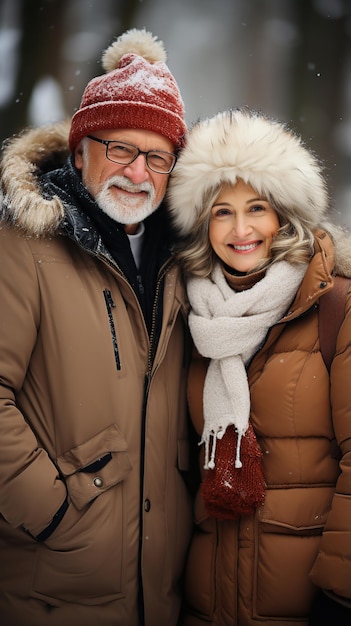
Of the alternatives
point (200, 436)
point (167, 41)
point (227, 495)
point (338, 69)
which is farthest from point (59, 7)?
point (227, 495)

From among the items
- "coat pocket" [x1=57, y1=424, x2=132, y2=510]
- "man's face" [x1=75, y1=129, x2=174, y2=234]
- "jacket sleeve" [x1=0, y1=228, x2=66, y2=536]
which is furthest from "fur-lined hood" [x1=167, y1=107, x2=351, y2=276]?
"coat pocket" [x1=57, y1=424, x2=132, y2=510]

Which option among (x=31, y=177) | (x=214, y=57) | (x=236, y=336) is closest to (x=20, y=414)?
(x=236, y=336)

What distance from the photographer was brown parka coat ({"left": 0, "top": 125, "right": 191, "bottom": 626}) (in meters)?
2.16

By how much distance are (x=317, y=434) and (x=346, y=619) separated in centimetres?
70

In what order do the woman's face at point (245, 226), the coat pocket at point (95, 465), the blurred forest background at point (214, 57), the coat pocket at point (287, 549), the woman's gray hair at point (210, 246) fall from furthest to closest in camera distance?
1. the blurred forest background at point (214, 57)
2. the woman's face at point (245, 226)
3. the woman's gray hair at point (210, 246)
4. the coat pocket at point (287, 549)
5. the coat pocket at point (95, 465)

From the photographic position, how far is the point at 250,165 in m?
2.49

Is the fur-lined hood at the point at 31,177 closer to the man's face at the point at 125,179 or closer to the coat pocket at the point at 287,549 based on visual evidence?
the man's face at the point at 125,179

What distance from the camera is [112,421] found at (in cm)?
231

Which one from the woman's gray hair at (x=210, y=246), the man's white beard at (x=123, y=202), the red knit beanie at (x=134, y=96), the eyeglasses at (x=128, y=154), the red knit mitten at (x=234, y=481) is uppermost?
the red knit beanie at (x=134, y=96)

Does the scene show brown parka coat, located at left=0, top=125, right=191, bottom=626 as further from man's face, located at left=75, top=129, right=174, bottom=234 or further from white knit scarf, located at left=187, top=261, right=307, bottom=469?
man's face, located at left=75, top=129, right=174, bottom=234

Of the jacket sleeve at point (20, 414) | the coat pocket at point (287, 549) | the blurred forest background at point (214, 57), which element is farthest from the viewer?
the blurred forest background at point (214, 57)

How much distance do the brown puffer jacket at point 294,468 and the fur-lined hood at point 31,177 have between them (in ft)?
3.47

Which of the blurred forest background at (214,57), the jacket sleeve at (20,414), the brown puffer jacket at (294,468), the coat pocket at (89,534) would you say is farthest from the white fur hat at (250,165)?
the blurred forest background at (214,57)

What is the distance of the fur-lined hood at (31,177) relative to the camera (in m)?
2.25
